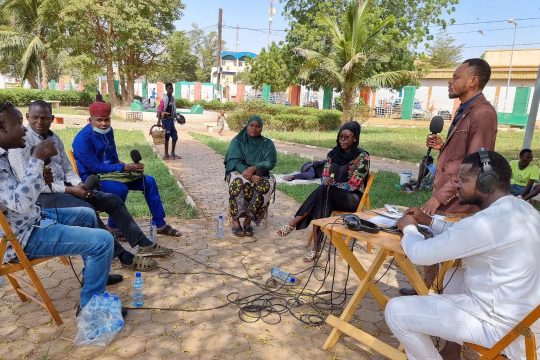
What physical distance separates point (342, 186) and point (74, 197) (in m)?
2.75

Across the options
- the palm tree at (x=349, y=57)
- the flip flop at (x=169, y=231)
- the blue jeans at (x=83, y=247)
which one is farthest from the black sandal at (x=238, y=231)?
the palm tree at (x=349, y=57)

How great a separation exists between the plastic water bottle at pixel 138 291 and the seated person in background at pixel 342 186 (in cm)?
165

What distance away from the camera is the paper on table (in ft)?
9.77

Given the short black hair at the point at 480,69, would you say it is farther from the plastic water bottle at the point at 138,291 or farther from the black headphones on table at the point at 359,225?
the plastic water bottle at the point at 138,291

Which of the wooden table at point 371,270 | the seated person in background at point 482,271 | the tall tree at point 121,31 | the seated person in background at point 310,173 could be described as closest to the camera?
the seated person in background at point 482,271

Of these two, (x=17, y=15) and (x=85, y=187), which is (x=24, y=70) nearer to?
(x=17, y=15)

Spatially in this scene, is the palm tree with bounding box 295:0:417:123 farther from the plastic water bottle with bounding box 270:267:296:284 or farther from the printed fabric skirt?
the plastic water bottle with bounding box 270:267:296:284

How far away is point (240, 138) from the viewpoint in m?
5.53

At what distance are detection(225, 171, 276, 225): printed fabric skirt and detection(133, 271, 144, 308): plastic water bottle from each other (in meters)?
1.77

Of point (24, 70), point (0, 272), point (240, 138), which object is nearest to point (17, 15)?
point (24, 70)

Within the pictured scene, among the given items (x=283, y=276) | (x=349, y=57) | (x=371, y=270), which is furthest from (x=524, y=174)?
(x=349, y=57)

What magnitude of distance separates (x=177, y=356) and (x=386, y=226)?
1.69 m

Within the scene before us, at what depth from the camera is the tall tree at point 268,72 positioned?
31344 mm

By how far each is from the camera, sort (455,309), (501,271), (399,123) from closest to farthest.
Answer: (501,271) < (455,309) < (399,123)
